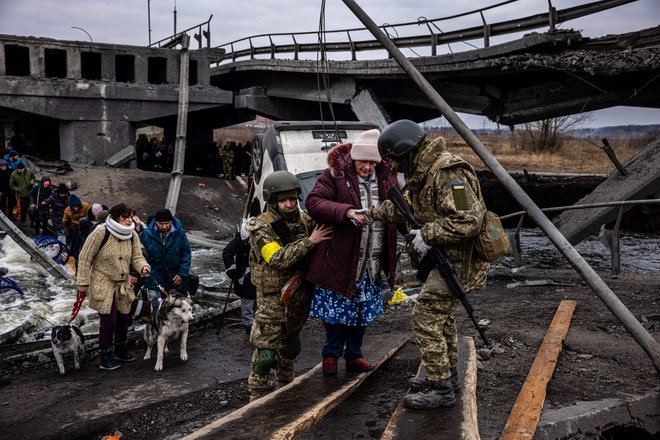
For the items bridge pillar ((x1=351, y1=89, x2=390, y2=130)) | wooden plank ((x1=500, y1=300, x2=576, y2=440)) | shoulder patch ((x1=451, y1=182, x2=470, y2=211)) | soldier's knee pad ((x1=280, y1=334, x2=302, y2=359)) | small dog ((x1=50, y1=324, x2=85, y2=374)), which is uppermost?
bridge pillar ((x1=351, y1=89, x2=390, y2=130))

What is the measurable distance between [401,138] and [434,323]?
126 centimetres

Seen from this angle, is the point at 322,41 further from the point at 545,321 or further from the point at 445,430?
the point at 545,321

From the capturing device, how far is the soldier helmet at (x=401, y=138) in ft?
14.1

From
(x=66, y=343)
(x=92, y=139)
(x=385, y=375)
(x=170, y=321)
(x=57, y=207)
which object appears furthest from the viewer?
(x=92, y=139)

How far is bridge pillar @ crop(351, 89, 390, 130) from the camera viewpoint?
2039 cm

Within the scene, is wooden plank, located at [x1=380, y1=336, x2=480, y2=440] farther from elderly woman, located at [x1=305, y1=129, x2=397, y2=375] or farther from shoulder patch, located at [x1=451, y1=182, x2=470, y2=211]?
shoulder patch, located at [x1=451, y1=182, x2=470, y2=211]

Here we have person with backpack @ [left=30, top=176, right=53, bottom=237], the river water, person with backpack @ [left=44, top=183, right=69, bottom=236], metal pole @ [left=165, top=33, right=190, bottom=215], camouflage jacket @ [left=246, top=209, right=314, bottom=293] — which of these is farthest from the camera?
metal pole @ [left=165, top=33, right=190, bottom=215]

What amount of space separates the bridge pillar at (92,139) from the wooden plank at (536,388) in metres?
21.3

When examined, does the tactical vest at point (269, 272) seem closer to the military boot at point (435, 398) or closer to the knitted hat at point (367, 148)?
the knitted hat at point (367, 148)

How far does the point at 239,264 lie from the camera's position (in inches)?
312

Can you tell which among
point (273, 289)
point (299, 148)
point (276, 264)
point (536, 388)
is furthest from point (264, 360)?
point (299, 148)

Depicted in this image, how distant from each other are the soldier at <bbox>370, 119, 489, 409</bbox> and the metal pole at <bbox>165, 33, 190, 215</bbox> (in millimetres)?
15456

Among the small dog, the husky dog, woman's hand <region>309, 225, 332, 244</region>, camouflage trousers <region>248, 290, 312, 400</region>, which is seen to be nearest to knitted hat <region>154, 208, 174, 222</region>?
the husky dog

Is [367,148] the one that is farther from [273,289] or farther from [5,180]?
[5,180]
